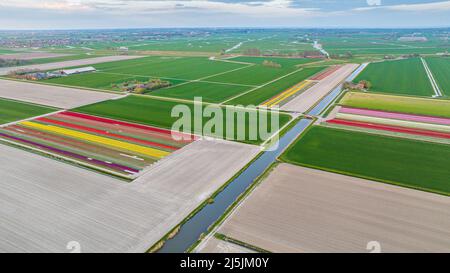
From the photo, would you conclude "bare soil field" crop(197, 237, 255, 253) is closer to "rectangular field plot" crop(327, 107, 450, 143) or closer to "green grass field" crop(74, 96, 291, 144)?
"green grass field" crop(74, 96, 291, 144)

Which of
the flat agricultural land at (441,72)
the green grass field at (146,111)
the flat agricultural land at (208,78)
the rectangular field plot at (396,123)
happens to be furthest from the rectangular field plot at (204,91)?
the flat agricultural land at (441,72)

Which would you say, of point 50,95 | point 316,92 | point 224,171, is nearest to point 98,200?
point 224,171

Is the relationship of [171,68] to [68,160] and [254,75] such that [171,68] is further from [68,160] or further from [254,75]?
[68,160]

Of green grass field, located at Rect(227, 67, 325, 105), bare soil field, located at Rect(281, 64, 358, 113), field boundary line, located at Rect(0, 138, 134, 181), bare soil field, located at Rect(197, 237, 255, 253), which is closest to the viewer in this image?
bare soil field, located at Rect(197, 237, 255, 253)

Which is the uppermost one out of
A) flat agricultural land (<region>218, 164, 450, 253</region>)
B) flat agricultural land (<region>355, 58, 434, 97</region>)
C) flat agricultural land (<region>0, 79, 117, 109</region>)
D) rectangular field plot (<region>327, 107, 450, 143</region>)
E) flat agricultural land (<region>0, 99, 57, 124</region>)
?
flat agricultural land (<region>355, 58, 434, 97</region>)

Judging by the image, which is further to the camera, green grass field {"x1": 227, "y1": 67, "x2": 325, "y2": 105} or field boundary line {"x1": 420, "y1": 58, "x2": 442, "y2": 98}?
field boundary line {"x1": 420, "y1": 58, "x2": 442, "y2": 98}

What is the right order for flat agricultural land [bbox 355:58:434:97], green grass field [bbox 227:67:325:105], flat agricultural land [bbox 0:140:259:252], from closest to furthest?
flat agricultural land [bbox 0:140:259:252] < green grass field [bbox 227:67:325:105] < flat agricultural land [bbox 355:58:434:97]

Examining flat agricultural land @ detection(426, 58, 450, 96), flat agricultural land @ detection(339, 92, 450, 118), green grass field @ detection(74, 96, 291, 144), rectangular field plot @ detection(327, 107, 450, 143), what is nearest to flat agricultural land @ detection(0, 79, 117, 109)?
green grass field @ detection(74, 96, 291, 144)
